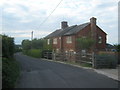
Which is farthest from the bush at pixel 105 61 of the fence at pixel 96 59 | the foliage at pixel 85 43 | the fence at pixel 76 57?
the foliage at pixel 85 43

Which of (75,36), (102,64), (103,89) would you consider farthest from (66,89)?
(75,36)

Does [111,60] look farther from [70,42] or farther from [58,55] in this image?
[70,42]

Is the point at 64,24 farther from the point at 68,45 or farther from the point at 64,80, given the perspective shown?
the point at 64,80

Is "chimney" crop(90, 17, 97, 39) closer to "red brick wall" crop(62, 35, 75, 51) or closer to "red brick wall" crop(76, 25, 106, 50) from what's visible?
"red brick wall" crop(76, 25, 106, 50)

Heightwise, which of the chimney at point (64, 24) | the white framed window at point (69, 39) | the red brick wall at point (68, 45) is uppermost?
the chimney at point (64, 24)

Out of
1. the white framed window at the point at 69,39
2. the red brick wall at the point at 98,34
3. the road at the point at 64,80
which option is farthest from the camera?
the white framed window at the point at 69,39

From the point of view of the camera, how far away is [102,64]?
20.9m

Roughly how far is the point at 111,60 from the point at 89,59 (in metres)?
3.21

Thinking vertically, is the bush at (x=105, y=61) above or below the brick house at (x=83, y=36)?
below

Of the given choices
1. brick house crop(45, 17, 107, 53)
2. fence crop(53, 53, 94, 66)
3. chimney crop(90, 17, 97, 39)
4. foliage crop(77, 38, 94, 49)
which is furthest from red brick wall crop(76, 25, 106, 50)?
fence crop(53, 53, 94, 66)

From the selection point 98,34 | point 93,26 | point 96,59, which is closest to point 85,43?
point 93,26

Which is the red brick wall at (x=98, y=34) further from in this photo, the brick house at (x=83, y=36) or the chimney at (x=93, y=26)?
the chimney at (x=93, y=26)

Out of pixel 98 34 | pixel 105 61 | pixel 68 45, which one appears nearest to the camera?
pixel 105 61

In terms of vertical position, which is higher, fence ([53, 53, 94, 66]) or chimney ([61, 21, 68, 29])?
chimney ([61, 21, 68, 29])
